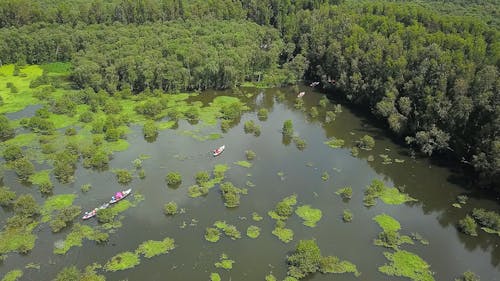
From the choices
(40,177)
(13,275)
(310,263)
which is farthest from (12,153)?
(310,263)

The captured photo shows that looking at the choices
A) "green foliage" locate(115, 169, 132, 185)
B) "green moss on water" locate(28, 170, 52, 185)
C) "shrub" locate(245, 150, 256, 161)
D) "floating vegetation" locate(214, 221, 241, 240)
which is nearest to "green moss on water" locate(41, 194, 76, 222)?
"green moss on water" locate(28, 170, 52, 185)

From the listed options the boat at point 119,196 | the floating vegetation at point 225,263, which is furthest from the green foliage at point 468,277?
the boat at point 119,196

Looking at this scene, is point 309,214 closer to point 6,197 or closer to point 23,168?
point 6,197

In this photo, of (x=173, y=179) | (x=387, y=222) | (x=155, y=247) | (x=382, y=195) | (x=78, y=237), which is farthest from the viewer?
(x=173, y=179)

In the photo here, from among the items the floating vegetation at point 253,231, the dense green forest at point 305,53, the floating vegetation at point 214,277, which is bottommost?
the floating vegetation at point 214,277

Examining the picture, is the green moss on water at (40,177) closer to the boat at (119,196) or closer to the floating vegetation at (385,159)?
the boat at (119,196)

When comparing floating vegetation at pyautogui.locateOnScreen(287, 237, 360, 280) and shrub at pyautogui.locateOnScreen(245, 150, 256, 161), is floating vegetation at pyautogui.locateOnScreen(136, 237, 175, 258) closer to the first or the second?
floating vegetation at pyautogui.locateOnScreen(287, 237, 360, 280)
